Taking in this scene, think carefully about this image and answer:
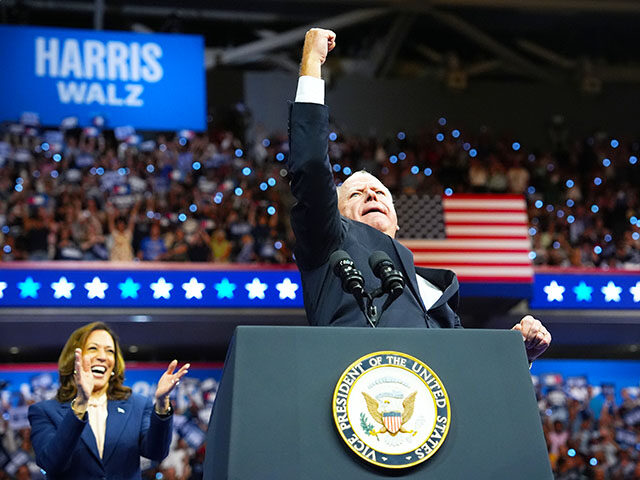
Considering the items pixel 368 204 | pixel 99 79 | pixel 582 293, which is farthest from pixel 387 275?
pixel 99 79

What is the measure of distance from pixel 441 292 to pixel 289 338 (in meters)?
0.80

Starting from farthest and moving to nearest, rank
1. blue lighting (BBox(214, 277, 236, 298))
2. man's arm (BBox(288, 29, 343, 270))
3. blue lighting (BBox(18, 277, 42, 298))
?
blue lighting (BBox(214, 277, 236, 298))
blue lighting (BBox(18, 277, 42, 298))
man's arm (BBox(288, 29, 343, 270))

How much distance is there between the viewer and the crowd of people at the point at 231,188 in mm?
10242

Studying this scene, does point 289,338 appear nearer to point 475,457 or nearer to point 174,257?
point 475,457

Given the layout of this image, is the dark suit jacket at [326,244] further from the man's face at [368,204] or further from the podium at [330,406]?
the podium at [330,406]

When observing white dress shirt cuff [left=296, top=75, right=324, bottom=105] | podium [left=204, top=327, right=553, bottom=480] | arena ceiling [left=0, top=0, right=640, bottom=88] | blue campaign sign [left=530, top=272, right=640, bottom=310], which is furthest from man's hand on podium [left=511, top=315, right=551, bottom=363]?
arena ceiling [left=0, top=0, right=640, bottom=88]

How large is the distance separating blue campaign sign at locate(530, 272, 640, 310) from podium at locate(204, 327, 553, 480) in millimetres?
9012

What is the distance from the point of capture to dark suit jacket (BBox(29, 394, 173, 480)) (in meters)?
2.81

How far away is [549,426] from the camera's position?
10.7 meters

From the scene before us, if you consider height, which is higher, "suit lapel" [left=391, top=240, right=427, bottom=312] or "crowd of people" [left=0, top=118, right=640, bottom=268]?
"crowd of people" [left=0, top=118, right=640, bottom=268]

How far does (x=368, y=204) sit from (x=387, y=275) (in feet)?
1.91

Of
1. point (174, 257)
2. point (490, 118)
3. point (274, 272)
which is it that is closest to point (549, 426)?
point (274, 272)

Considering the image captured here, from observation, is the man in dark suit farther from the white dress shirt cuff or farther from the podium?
the podium

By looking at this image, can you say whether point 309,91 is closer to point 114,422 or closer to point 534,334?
point 534,334
